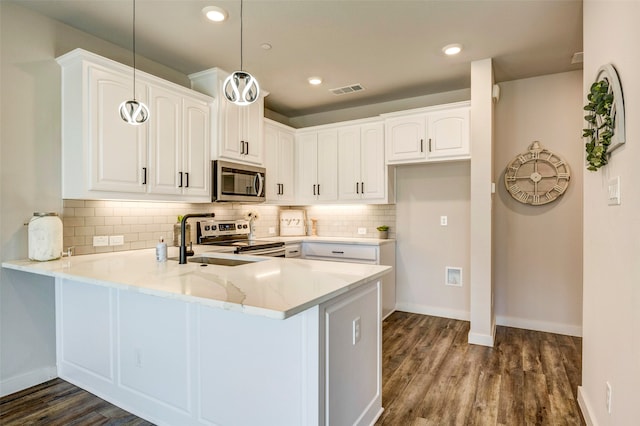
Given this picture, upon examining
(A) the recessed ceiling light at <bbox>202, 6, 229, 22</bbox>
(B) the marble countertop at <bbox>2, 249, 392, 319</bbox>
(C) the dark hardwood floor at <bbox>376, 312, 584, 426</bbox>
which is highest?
(A) the recessed ceiling light at <bbox>202, 6, 229, 22</bbox>

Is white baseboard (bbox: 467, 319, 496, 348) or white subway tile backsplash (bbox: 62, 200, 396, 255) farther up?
white subway tile backsplash (bbox: 62, 200, 396, 255)

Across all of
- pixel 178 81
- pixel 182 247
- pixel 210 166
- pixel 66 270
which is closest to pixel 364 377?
pixel 182 247

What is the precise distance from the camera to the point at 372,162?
439 cm

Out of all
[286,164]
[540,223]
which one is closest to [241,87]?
[286,164]

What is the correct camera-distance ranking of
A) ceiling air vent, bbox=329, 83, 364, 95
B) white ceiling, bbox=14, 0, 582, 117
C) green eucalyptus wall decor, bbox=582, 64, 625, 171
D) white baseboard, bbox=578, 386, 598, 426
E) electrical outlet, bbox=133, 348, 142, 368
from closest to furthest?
green eucalyptus wall decor, bbox=582, 64, 625, 171 → white baseboard, bbox=578, 386, 598, 426 → electrical outlet, bbox=133, 348, 142, 368 → white ceiling, bbox=14, 0, 582, 117 → ceiling air vent, bbox=329, 83, 364, 95

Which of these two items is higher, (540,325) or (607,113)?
(607,113)

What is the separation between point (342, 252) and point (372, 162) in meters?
1.17

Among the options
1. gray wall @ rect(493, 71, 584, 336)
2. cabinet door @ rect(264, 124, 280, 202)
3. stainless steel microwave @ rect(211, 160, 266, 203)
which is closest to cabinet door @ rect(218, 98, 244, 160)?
stainless steel microwave @ rect(211, 160, 266, 203)

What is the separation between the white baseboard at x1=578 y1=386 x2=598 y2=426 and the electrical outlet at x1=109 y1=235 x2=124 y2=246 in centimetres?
356

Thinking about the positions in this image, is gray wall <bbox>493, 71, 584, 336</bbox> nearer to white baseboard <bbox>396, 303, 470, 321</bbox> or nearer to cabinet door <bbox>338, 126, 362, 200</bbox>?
white baseboard <bbox>396, 303, 470, 321</bbox>

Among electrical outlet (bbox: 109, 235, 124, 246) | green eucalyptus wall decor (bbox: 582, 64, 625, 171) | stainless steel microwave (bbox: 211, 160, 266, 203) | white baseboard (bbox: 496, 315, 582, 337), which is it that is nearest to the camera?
green eucalyptus wall decor (bbox: 582, 64, 625, 171)

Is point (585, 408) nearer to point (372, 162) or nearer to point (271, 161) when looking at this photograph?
point (372, 162)

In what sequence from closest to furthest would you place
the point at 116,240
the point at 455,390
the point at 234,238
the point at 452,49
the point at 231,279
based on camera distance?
the point at 231,279 < the point at 455,390 < the point at 116,240 < the point at 452,49 < the point at 234,238

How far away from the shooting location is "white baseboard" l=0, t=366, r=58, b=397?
2441mm
